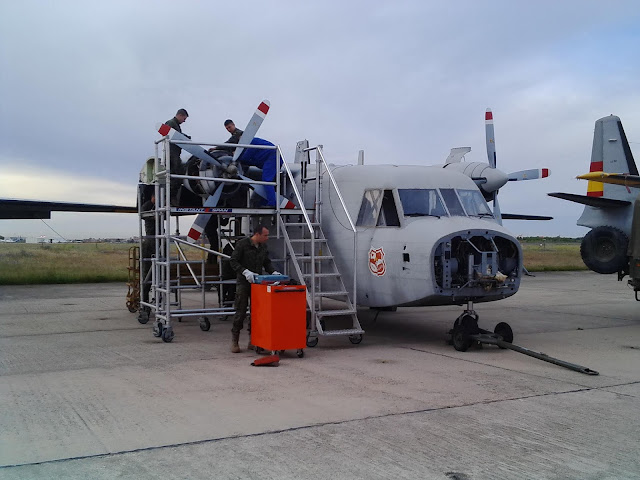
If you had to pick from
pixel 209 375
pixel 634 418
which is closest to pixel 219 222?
pixel 209 375

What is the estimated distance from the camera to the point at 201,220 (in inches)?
487

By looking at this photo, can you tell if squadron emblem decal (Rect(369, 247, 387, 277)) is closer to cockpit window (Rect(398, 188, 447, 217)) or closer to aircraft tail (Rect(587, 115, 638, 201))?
cockpit window (Rect(398, 188, 447, 217))

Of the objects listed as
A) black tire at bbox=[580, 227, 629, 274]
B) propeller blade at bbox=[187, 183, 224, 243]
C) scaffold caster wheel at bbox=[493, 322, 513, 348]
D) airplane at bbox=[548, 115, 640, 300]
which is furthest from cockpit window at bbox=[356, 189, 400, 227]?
black tire at bbox=[580, 227, 629, 274]

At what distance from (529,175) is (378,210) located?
6485 millimetres

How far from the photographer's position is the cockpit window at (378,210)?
10836 millimetres

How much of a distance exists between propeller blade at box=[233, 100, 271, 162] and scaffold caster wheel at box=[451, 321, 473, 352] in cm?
534

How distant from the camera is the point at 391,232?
10.6 metres

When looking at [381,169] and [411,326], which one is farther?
[411,326]

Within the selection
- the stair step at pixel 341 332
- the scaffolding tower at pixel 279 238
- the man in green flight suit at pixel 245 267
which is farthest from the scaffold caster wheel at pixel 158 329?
the stair step at pixel 341 332

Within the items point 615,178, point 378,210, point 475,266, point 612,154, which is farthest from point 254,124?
point 612,154

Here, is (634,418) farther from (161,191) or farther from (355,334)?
(161,191)

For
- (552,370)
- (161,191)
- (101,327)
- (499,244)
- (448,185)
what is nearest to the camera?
(552,370)

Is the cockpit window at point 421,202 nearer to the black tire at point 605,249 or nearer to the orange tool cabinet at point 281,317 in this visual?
the orange tool cabinet at point 281,317

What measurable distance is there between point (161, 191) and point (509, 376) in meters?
7.51
